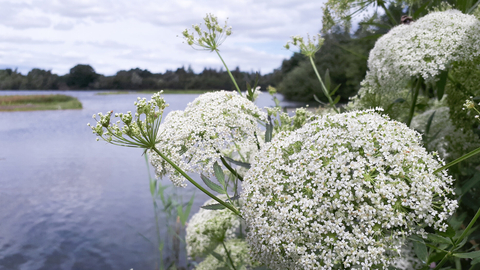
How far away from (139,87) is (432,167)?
17.1 feet

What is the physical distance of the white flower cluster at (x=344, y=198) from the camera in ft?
2.75

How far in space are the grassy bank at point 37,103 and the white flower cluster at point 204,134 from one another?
541 centimetres

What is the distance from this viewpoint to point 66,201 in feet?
18.0

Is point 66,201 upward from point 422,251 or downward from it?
downward

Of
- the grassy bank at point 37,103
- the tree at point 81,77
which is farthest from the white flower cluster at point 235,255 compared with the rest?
the tree at point 81,77

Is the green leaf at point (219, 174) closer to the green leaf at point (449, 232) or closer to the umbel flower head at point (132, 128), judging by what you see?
the umbel flower head at point (132, 128)

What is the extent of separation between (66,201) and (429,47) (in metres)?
6.04

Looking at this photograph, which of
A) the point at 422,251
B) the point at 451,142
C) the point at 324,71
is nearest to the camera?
the point at 422,251

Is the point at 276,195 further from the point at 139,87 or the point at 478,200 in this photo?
the point at 139,87

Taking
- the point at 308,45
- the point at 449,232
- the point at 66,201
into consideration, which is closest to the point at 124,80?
the point at 66,201

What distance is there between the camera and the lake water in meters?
4.73

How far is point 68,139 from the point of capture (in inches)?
249

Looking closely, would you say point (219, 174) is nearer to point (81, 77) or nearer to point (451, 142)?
point (451, 142)

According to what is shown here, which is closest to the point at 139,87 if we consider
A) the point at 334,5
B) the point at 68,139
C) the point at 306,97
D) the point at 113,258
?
the point at 68,139
